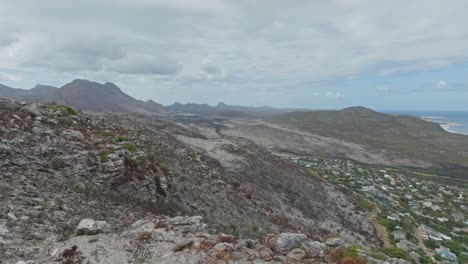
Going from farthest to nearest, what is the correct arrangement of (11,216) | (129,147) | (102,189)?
(129,147)
(102,189)
(11,216)

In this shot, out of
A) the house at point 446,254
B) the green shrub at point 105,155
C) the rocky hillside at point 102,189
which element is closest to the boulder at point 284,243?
the rocky hillside at point 102,189

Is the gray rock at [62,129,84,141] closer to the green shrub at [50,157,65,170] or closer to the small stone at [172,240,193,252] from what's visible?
the green shrub at [50,157,65,170]

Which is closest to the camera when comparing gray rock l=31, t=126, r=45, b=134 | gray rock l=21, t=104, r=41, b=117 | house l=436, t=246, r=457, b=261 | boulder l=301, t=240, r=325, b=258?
boulder l=301, t=240, r=325, b=258

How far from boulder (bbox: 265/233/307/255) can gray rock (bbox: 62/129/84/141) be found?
45.3ft

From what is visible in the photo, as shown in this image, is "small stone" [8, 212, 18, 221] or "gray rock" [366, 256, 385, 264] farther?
"small stone" [8, 212, 18, 221]

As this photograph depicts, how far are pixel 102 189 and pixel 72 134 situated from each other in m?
5.50

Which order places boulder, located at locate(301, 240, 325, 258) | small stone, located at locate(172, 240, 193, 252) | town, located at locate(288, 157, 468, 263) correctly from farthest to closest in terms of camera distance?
town, located at locate(288, 157, 468, 263) → small stone, located at locate(172, 240, 193, 252) → boulder, located at locate(301, 240, 325, 258)

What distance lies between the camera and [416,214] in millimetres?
54219

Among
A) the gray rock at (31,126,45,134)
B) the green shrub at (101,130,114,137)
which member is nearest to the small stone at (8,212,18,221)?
the gray rock at (31,126,45,134)

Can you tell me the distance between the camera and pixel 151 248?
12508 millimetres

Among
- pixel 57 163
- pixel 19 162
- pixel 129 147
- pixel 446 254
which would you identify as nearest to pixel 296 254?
pixel 57 163

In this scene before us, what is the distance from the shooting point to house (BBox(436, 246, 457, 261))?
36631mm

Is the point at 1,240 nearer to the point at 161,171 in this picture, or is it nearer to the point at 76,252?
the point at 76,252

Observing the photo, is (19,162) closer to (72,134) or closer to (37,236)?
(72,134)
